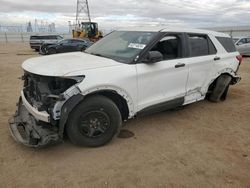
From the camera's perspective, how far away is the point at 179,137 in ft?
14.6

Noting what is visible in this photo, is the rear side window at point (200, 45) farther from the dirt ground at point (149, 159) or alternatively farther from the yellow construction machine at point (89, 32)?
the yellow construction machine at point (89, 32)

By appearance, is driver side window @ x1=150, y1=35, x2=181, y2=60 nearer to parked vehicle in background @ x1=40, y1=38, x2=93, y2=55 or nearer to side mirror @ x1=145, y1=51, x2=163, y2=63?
side mirror @ x1=145, y1=51, x2=163, y2=63

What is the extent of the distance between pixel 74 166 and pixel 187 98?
8.51 feet

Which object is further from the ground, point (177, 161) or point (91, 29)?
point (91, 29)

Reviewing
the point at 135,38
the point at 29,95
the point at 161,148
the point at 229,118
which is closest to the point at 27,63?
the point at 29,95

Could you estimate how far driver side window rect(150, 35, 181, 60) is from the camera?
464 cm

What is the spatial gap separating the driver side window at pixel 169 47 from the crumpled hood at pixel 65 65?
948 mm

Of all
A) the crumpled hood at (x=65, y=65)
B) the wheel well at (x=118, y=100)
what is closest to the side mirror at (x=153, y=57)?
the crumpled hood at (x=65, y=65)

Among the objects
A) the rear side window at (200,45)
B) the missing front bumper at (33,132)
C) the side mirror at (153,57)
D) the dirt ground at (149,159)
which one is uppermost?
the rear side window at (200,45)

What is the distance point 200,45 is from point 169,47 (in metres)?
0.90

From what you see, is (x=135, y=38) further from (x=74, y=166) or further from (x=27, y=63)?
(x=74, y=166)

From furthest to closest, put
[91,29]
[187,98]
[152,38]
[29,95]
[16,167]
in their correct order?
[91,29] < [187,98] < [152,38] < [29,95] < [16,167]

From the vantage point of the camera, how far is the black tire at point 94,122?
12.3 ft

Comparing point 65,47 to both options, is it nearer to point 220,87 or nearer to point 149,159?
point 220,87
